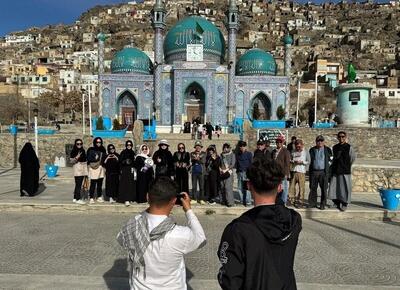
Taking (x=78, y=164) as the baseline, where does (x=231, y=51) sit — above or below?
above

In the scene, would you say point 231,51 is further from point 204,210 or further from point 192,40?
point 204,210

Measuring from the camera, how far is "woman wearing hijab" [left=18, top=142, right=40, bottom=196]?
995 cm

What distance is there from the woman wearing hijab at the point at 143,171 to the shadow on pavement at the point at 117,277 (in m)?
3.45

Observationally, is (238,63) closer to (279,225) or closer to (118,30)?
(279,225)

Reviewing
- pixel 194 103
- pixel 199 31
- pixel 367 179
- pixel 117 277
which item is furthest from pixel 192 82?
pixel 117 277

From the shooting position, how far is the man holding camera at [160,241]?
8.29ft

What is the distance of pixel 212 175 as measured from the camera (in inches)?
352

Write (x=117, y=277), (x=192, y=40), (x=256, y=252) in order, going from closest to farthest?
(x=256, y=252)
(x=117, y=277)
(x=192, y=40)

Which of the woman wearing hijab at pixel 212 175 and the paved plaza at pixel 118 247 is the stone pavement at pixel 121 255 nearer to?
the paved plaza at pixel 118 247

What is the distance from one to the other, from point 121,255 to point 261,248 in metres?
4.05

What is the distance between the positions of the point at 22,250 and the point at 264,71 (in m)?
29.5

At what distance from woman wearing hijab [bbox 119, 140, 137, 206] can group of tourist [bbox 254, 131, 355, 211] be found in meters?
2.70

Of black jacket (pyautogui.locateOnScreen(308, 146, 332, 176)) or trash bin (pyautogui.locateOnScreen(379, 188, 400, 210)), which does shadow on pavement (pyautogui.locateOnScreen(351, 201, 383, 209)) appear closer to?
trash bin (pyautogui.locateOnScreen(379, 188, 400, 210))

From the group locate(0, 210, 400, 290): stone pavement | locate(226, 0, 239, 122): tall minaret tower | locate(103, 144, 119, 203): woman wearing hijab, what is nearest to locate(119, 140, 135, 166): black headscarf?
locate(103, 144, 119, 203): woman wearing hijab
